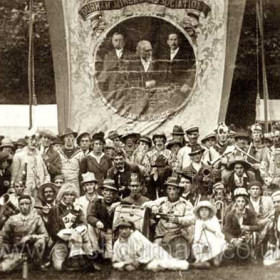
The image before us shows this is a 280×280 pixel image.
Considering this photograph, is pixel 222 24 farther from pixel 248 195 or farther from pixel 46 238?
pixel 46 238

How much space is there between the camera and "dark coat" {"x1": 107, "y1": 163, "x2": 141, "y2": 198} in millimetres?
4844

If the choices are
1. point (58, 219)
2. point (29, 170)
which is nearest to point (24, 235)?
point (58, 219)

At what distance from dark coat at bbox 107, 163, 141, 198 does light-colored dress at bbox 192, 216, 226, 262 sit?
23.0 inches

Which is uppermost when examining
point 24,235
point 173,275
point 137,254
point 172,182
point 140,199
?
point 172,182

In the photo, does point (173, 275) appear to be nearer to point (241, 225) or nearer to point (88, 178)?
point (241, 225)

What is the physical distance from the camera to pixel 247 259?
4664 mm

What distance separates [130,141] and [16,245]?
1.18 meters

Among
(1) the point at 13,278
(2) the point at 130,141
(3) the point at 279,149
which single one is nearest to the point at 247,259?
(3) the point at 279,149

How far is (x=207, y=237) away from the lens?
4.68 m

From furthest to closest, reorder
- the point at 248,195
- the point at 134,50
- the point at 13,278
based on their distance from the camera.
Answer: the point at 134,50 → the point at 248,195 → the point at 13,278

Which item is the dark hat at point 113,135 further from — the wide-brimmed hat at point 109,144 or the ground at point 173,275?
the ground at point 173,275

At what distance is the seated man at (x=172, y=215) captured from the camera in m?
4.69

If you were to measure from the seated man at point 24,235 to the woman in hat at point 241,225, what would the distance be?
1.32m

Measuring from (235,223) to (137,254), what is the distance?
0.75 m
